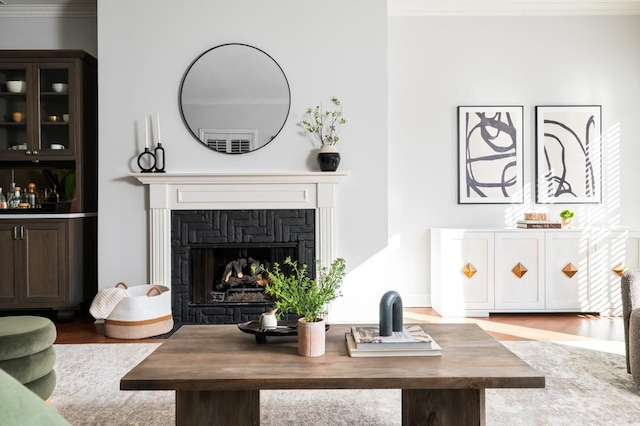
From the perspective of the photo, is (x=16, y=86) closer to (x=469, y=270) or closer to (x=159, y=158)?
(x=159, y=158)

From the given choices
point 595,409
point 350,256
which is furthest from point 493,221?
point 595,409

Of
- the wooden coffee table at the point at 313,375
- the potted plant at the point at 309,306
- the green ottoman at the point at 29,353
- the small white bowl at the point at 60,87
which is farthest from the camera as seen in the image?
the small white bowl at the point at 60,87

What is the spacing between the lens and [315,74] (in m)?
4.38

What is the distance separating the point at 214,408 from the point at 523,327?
10.3ft

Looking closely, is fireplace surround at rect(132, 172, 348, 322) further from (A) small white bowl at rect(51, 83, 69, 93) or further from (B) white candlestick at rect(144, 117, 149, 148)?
(A) small white bowl at rect(51, 83, 69, 93)

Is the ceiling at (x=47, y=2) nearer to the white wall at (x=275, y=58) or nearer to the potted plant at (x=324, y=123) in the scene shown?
the white wall at (x=275, y=58)

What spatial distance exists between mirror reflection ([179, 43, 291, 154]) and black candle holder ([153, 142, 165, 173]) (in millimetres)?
290

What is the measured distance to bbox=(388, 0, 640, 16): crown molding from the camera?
193 inches

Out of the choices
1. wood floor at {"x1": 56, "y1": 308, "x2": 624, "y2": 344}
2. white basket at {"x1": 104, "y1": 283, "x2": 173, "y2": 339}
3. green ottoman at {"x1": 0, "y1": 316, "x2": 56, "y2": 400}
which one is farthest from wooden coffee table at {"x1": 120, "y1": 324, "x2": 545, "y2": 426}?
wood floor at {"x1": 56, "y1": 308, "x2": 624, "y2": 344}

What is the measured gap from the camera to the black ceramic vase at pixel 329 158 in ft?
13.9

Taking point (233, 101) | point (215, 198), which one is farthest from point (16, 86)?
point (215, 198)

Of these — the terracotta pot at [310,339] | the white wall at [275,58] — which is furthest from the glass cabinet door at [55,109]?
the terracotta pot at [310,339]

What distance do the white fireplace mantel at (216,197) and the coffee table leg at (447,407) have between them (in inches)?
93.6

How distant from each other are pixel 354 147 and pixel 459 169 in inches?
48.7
